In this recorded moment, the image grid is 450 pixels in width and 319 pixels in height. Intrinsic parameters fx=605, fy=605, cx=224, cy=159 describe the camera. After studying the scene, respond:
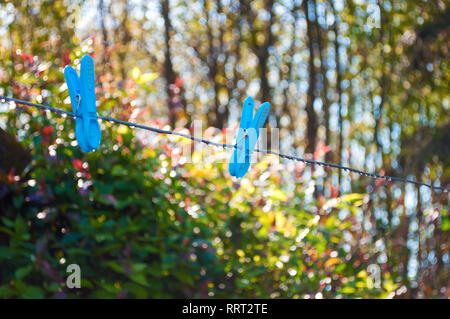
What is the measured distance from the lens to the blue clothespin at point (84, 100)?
146 centimetres

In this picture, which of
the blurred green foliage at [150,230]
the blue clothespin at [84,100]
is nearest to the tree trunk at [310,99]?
the blurred green foliage at [150,230]

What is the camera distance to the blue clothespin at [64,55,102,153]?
4.78 feet

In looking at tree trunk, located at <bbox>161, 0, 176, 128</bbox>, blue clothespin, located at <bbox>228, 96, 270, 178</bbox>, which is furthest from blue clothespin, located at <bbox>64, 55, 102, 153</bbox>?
tree trunk, located at <bbox>161, 0, 176, 128</bbox>

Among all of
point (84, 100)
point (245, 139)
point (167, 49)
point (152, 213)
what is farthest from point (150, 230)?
point (167, 49)

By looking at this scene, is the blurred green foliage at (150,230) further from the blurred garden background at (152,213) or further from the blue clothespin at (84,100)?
the blue clothespin at (84,100)

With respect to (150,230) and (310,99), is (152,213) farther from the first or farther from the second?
(310,99)

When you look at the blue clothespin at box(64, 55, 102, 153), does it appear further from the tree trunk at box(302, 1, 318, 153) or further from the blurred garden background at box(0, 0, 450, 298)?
the tree trunk at box(302, 1, 318, 153)

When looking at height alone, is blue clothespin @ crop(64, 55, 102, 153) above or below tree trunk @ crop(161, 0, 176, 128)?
below

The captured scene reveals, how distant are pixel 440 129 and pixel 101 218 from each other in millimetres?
2602

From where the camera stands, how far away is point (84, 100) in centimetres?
146

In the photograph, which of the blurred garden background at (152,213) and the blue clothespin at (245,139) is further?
the blurred garden background at (152,213)

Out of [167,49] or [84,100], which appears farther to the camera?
[167,49]
